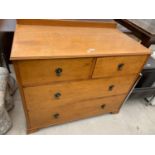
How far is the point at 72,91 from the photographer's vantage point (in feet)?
3.60

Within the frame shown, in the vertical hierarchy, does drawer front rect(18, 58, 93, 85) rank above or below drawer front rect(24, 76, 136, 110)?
above

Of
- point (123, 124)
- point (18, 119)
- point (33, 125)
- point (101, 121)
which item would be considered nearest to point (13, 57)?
point (33, 125)

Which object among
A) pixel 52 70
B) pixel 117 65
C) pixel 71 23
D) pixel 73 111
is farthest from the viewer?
pixel 73 111

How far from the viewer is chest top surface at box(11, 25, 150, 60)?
0.82 metres

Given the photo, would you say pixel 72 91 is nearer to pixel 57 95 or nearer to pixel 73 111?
pixel 57 95

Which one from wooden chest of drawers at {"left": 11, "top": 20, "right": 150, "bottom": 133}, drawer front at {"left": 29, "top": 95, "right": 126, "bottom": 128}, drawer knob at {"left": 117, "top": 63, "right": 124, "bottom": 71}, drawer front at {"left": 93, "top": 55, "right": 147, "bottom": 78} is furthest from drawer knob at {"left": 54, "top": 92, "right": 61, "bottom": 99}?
drawer knob at {"left": 117, "top": 63, "right": 124, "bottom": 71}

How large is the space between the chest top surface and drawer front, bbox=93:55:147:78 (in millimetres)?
50

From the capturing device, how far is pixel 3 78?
129 centimetres

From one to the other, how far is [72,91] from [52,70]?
0.29 m

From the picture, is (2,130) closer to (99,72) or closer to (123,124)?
(99,72)

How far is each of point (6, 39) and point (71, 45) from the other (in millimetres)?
1167

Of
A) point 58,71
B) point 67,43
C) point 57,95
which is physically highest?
point 67,43

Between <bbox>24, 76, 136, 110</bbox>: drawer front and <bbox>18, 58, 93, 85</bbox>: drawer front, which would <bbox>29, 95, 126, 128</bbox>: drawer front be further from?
<bbox>18, 58, 93, 85</bbox>: drawer front

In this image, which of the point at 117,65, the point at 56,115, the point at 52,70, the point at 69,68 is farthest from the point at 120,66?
the point at 56,115
